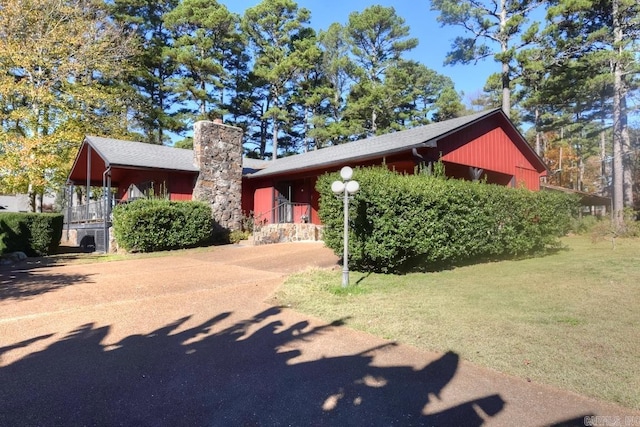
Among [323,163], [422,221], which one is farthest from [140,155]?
[422,221]

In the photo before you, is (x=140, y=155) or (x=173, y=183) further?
(x=173, y=183)

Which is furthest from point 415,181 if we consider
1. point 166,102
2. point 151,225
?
point 166,102

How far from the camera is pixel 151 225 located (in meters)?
12.1

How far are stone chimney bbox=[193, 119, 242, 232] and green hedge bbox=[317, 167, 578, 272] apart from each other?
833 cm

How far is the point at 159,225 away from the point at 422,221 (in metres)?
8.94

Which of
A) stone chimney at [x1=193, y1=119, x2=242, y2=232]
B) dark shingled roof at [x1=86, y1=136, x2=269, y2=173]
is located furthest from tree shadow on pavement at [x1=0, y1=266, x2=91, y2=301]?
stone chimney at [x1=193, y1=119, x2=242, y2=232]

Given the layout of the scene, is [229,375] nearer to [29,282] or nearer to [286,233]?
[29,282]

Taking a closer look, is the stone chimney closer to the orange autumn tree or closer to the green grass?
the orange autumn tree

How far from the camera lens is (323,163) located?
13.9 metres

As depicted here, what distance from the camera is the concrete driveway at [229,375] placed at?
265cm

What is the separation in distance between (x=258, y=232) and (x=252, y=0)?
24.2m

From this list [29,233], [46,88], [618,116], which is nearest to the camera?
[29,233]

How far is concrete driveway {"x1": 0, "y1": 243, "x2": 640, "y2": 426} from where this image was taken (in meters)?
2.65

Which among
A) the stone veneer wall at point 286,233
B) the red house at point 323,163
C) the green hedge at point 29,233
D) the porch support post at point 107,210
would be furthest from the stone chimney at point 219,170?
the green hedge at point 29,233
